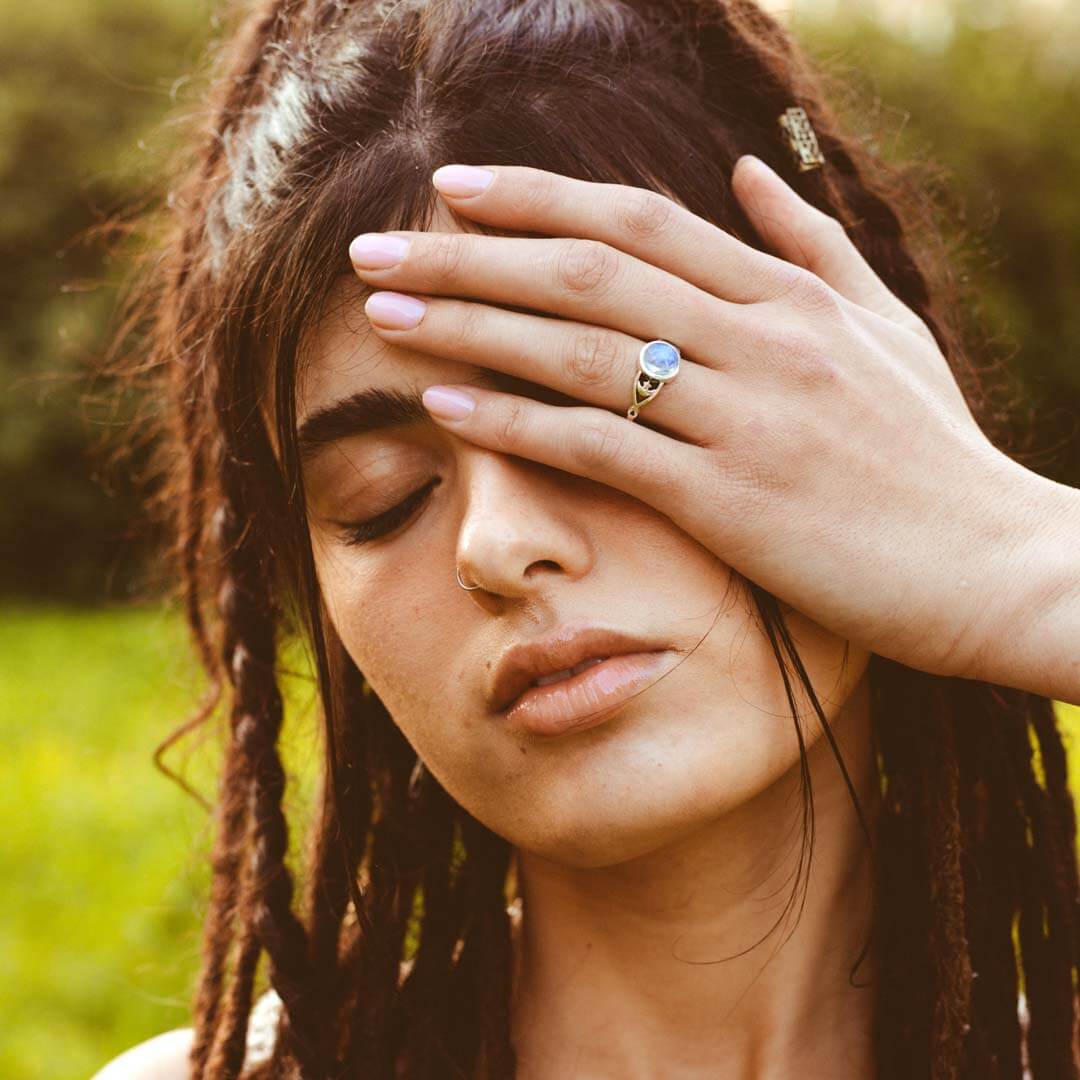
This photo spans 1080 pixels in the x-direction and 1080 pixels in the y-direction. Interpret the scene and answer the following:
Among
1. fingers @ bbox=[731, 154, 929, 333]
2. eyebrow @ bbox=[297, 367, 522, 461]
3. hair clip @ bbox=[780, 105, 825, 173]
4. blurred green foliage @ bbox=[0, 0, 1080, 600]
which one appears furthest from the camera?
blurred green foliage @ bbox=[0, 0, 1080, 600]

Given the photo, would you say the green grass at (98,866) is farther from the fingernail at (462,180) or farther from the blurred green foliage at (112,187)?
the blurred green foliage at (112,187)

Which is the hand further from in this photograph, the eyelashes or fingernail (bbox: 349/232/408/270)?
the eyelashes

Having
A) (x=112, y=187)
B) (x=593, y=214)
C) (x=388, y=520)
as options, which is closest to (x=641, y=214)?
(x=593, y=214)

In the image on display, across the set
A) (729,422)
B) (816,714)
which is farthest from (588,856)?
(729,422)

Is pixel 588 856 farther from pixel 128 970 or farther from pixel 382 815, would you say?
pixel 128 970

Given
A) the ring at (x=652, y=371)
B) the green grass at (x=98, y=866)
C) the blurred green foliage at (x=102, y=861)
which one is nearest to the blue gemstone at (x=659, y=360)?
the ring at (x=652, y=371)

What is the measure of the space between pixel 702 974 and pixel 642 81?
4.55ft

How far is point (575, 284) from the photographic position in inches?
68.7

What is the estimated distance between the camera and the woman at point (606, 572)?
68.6 inches

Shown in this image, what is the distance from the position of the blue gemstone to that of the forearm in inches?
20.3

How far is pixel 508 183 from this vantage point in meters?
1.76

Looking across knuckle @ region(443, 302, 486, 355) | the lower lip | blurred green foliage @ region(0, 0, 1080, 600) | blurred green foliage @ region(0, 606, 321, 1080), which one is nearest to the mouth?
the lower lip

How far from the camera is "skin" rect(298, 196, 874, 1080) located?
1.75m

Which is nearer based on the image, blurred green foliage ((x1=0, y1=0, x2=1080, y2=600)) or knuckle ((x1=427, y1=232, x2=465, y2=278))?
knuckle ((x1=427, y1=232, x2=465, y2=278))
